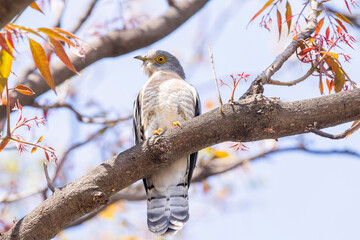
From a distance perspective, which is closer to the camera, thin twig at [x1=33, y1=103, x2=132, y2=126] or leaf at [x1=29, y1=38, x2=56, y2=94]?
leaf at [x1=29, y1=38, x2=56, y2=94]

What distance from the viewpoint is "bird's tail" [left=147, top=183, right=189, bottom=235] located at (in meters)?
3.76

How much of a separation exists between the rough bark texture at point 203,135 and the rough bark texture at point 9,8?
4.14 feet

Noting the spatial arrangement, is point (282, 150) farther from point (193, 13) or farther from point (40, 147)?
point (40, 147)

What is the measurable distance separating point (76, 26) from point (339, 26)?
2.87 m

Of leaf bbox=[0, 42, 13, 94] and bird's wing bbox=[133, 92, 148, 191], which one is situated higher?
leaf bbox=[0, 42, 13, 94]

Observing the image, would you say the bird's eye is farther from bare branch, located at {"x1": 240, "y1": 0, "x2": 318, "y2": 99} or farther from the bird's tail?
bare branch, located at {"x1": 240, "y1": 0, "x2": 318, "y2": 99}

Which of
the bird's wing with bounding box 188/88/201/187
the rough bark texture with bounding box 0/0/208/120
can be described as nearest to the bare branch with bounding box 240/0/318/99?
the bird's wing with bounding box 188/88/201/187

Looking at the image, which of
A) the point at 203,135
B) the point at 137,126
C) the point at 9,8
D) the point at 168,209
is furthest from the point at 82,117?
the point at 9,8

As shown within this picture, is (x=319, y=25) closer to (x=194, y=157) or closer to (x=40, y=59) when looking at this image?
(x=194, y=157)

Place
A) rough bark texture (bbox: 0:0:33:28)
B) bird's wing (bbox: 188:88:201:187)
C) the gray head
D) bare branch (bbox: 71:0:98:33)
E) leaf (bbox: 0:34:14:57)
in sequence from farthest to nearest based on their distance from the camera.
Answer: the gray head < bare branch (bbox: 71:0:98:33) < bird's wing (bbox: 188:88:201:187) < leaf (bbox: 0:34:14:57) < rough bark texture (bbox: 0:0:33:28)

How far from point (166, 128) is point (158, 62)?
56.5 inches

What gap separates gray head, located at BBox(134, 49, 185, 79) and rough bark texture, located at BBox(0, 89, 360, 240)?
260 centimetres

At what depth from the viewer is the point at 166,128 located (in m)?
4.10

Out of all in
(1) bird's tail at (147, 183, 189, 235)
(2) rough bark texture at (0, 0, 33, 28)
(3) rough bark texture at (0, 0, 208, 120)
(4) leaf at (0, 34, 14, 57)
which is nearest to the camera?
(2) rough bark texture at (0, 0, 33, 28)
